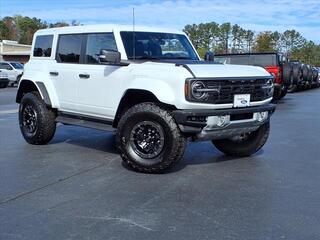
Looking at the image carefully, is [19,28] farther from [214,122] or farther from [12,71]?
[214,122]

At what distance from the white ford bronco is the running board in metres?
0.02

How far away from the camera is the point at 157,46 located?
322 inches

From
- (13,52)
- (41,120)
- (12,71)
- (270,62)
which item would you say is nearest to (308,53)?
(13,52)

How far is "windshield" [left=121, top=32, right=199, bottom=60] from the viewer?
26.0 feet

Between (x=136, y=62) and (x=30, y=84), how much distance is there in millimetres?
2957

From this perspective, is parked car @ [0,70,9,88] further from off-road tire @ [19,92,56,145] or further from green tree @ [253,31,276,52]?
green tree @ [253,31,276,52]

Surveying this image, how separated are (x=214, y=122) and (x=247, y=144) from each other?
5.48 feet

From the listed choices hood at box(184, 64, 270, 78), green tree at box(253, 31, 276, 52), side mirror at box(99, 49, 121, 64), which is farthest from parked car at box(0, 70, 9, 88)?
green tree at box(253, 31, 276, 52)

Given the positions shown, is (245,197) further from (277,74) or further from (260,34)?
(260,34)

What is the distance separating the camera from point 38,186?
636 cm

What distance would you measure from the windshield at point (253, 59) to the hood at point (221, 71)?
495 inches

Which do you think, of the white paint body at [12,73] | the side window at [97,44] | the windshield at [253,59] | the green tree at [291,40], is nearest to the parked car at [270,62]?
the windshield at [253,59]

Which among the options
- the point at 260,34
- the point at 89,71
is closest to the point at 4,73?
the point at 89,71

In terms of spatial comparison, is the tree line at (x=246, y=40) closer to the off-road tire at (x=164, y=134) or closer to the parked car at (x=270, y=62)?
the parked car at (x=270, y=62)
